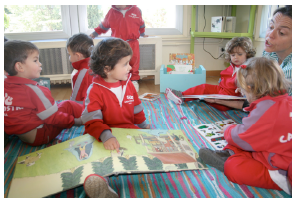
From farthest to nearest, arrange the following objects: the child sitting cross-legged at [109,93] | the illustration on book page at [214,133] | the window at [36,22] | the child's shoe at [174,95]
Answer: the window at [36,22]
the child's shoe at [174,95]
the illustration on book page at [214,133]
the child sitting cross-legged at [109,93]

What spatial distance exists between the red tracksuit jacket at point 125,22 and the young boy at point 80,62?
0.74 meters

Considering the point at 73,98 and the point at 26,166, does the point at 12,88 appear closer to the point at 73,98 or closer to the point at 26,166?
the point at 26,166

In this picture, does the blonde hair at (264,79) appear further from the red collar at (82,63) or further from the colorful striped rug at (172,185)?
the red collar at (82,63)

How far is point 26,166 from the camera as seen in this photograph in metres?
0.88

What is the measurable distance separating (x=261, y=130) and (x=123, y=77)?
63cm

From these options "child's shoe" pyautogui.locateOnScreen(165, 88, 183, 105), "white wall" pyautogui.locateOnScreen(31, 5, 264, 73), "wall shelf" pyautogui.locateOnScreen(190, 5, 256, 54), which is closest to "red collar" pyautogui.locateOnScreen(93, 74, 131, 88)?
"child's shoe" pyautogui.locateOnScreen(165, 88, 183, 105)

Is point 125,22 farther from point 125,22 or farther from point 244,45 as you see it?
point 244,45

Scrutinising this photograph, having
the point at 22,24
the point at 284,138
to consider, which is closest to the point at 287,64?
the point at 284,138

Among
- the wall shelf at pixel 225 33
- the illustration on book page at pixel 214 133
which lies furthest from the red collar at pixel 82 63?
the wall shelf at pixel 225 33

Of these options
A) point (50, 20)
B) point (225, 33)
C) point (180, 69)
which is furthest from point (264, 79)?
point (50, 20)

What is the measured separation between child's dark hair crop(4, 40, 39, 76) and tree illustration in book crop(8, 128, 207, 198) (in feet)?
1.41

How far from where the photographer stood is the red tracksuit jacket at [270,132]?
2.46 feet

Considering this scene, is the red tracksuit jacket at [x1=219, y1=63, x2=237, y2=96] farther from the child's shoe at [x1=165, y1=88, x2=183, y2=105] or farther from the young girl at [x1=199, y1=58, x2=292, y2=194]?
the young girl at [x1=199, y1=58, x2=292, y2=194]

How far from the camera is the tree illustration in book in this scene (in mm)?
768
